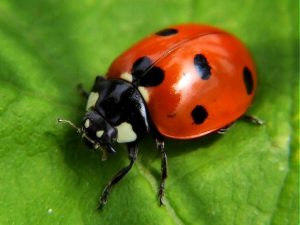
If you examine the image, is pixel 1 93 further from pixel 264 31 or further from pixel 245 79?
pixel 264 31

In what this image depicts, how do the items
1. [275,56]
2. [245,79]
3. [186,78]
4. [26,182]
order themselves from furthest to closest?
[275,56] < [245,79] < [186,78] < [26,182]

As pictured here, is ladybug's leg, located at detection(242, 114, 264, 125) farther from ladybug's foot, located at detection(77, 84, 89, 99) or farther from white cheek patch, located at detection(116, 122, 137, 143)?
ladybug's foot, located at detection(77, 84, 89, 99)

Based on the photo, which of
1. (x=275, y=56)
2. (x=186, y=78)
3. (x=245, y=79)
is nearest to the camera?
(x=186, y=78)

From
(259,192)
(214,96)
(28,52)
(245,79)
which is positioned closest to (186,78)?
(214,96)

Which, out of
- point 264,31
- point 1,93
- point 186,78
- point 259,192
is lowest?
point 259,192

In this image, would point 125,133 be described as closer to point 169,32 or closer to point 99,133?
point 99,133

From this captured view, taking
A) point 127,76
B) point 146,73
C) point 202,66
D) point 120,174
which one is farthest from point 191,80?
point 120,174
